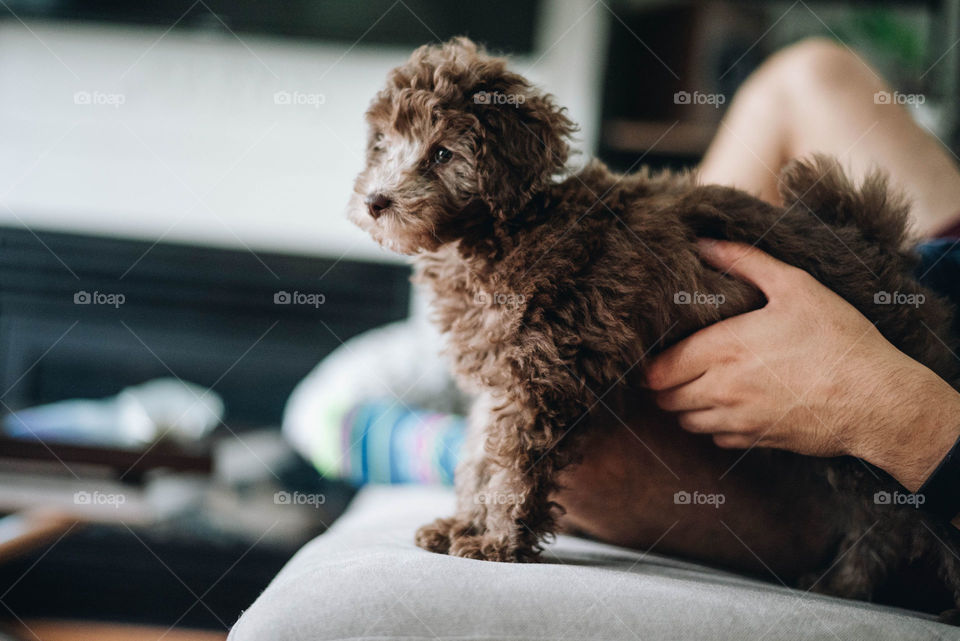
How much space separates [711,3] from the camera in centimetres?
338

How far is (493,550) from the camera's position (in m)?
1.12

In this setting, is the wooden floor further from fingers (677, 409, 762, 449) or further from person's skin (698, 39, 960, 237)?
person's skin (698, 39, 960, 237)

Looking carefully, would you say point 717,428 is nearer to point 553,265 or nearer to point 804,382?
point 804,382

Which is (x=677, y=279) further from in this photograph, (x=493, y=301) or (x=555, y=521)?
(x=555, y=521)

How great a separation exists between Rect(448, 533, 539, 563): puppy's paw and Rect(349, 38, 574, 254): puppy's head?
476mm

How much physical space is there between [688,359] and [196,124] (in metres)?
3.10

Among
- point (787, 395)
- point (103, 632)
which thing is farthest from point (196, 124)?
point (787, 395)

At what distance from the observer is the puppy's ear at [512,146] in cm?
112

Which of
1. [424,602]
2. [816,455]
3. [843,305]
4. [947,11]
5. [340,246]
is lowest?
[424,602]

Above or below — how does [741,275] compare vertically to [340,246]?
below

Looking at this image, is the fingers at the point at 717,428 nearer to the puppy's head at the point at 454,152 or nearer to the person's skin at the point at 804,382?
the person's skin at the point at 804,382

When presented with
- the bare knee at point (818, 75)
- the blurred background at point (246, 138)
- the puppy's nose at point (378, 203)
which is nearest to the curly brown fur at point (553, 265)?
the puppy's nose at point (378, 203)

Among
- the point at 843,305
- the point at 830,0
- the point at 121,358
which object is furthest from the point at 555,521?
the point at 830,0

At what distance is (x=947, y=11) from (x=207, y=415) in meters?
3.76
